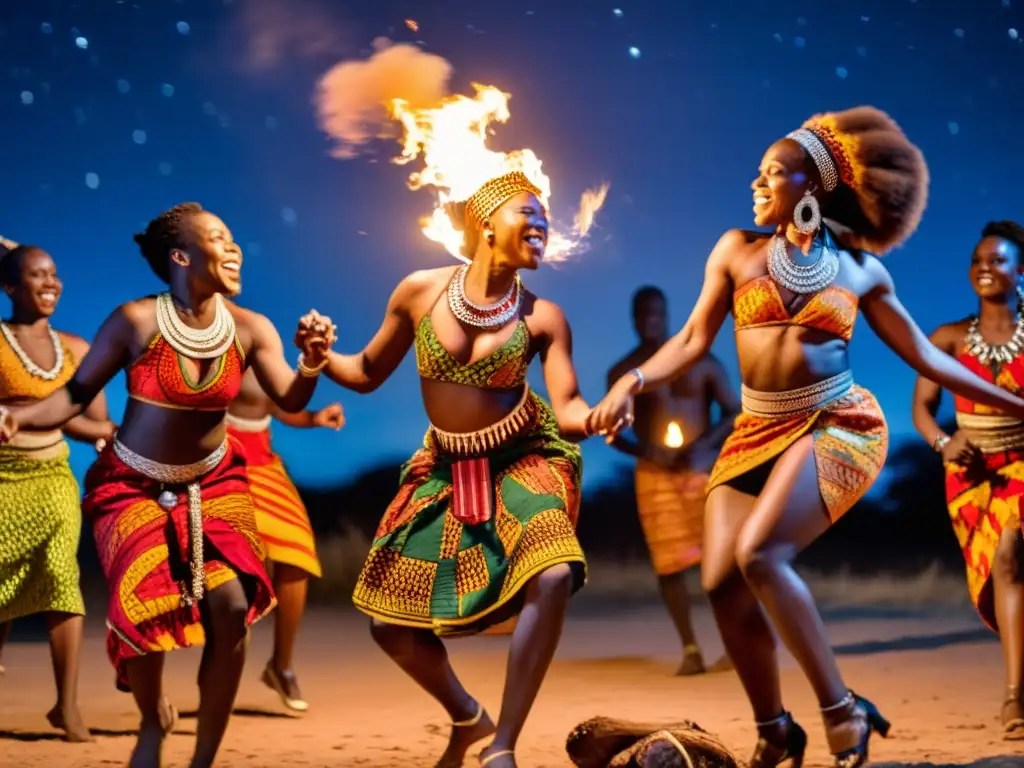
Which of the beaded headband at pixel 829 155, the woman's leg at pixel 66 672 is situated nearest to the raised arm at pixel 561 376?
the beaded headband at pixel 829 155

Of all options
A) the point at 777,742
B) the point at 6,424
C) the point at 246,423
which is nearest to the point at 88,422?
the point at 246,423

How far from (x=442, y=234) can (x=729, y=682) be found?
2.83 m

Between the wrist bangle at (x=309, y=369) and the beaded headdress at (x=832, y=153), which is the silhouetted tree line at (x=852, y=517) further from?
the beaded headdress at (x=832, y=153)

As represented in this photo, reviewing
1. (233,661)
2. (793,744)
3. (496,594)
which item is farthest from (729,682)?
(233,661)

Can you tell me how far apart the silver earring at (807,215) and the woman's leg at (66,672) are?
10.1 ft

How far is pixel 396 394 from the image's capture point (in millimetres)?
9195

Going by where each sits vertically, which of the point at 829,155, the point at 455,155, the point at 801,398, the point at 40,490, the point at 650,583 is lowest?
the point at 650,583

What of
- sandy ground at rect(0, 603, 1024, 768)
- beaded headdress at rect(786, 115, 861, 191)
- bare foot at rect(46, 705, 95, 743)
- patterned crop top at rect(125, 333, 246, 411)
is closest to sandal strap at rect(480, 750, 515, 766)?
sandy ground at rect(0, 603, 1024, 768)

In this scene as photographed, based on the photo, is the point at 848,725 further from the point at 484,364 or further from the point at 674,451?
the point at 674,451

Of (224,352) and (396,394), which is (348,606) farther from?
(224,352)

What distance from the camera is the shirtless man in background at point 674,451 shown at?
682 cm

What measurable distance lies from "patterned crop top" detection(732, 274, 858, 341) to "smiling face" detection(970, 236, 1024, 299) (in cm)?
130

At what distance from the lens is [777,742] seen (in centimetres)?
456

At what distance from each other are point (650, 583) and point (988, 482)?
4.38 metres
